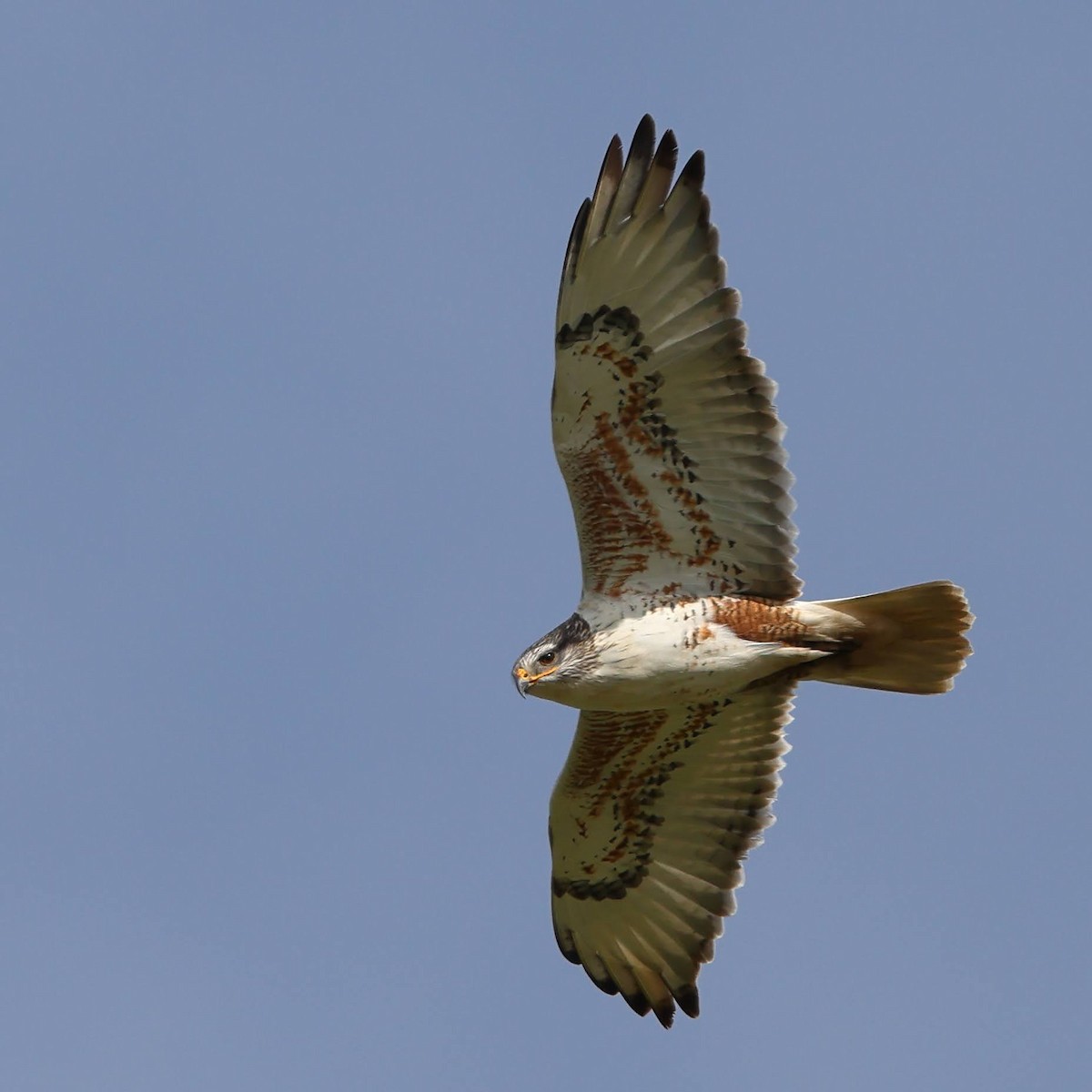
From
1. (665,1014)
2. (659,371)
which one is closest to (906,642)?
(659,371)

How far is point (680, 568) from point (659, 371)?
1160mm

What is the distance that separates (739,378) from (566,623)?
167cm

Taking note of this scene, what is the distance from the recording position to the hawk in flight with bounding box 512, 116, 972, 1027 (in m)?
11.0

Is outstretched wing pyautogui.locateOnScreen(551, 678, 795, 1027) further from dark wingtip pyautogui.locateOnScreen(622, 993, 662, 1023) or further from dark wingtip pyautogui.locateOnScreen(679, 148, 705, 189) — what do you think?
dark wingtip pyautogui.locateOnScreen(679, 148, 705, 189)

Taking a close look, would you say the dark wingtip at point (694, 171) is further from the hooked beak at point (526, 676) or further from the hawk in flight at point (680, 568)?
the hooked beak at point (526, 676)

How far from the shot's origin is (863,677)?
1169cm

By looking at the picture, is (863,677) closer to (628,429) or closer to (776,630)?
(776,630)

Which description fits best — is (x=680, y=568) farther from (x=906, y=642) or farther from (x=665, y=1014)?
(x=665, y=1014)

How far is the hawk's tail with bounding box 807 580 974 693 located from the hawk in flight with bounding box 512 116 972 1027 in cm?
1

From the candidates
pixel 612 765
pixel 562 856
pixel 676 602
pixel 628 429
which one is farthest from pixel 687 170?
pixel 562 856

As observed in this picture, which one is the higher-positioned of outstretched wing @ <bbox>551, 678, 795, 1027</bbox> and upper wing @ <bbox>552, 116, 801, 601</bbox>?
upper wing @ <bbox>552, 116, 801, 601</bbox>

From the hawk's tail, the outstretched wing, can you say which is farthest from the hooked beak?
the hawk's tail

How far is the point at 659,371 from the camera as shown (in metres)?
11.1

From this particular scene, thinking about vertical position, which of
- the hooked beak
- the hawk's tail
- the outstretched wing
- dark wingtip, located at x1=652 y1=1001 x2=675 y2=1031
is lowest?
dark wingtip, located at x1=652 y1=1001 x2=675 y2=1031
